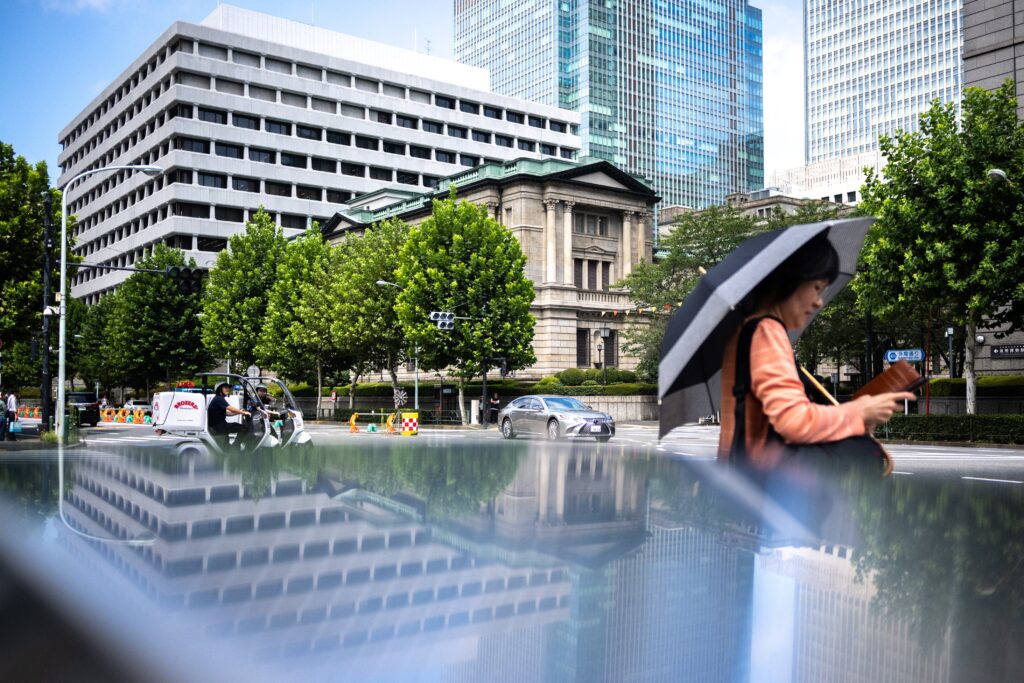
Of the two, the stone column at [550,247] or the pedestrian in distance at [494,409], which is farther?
the stone column at [550,247]

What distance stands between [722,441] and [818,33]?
19639cm

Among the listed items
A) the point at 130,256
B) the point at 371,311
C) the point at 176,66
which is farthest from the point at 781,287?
the point at 130,256

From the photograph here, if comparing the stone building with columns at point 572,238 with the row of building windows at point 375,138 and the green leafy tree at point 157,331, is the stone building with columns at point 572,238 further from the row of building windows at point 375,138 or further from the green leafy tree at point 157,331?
the row of building windows at point 375,138

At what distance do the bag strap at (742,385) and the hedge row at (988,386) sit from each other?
133 ft

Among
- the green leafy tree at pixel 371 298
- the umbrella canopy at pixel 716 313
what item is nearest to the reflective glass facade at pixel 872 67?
the green leafy tree at pixel 371 298

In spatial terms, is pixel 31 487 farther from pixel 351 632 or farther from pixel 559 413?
pixel 559 413

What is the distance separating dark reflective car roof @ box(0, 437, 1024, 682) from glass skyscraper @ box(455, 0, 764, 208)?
16183cm

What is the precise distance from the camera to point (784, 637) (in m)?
2.68

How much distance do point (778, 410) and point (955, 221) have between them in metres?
34.5

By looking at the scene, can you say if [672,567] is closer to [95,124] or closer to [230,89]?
[230,89]

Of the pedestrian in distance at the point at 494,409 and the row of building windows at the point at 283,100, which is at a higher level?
the row of building windows at the point at 283,100

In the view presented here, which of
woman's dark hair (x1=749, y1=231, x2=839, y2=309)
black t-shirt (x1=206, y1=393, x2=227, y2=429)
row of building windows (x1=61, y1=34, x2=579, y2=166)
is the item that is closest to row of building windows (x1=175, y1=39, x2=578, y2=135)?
row of building windows (x1=61, y1=34, x2=579, y2=166)

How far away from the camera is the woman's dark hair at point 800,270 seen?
339 cm

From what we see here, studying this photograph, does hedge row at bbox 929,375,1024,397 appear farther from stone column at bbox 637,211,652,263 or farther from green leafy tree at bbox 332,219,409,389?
stone column at bbox 637,211,652,263
